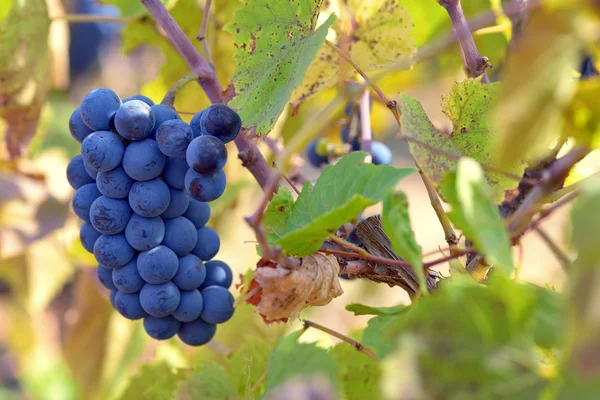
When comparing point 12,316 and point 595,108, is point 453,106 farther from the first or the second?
point 12,316

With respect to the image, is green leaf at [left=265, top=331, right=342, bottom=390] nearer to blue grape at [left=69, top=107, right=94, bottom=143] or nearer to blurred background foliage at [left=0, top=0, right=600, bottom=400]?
blurred background foliage at [left=0, top=0, right=600, bottom=400]

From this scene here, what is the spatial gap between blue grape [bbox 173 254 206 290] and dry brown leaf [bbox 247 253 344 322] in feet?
0.42

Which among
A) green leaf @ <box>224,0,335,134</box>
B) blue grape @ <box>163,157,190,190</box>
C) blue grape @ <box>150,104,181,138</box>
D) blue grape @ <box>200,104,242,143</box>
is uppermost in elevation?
green leaf @ <box>224,0,335,134</box>

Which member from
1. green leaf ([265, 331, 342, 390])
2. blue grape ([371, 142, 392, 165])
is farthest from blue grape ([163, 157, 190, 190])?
blue grape ([371, 142, 392, 165])

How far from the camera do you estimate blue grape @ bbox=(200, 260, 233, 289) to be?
66cm

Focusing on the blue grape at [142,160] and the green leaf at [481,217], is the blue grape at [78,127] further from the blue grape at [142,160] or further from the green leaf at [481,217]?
the green leaf at [481,217]

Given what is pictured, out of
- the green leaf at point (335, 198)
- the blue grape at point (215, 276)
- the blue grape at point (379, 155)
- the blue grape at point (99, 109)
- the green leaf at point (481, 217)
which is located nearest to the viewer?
the green leaf at point (481, 217)

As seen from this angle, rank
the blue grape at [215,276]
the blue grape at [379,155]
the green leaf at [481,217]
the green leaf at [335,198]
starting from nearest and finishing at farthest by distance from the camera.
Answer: the green leaf at [481,217], the green leaf at [335,198], the blue grape at [215,276], the blue grape at [379,155]

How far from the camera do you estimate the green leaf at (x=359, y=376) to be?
569 mm

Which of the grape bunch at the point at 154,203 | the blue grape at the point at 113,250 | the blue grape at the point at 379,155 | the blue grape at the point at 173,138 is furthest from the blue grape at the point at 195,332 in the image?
the blue grape at the point at 379,155

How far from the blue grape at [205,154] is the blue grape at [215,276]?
18cm

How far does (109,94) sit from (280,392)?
0.36m

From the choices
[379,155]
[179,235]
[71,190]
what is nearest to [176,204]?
[179,235]

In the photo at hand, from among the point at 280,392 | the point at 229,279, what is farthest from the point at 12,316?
the point at 280,392
